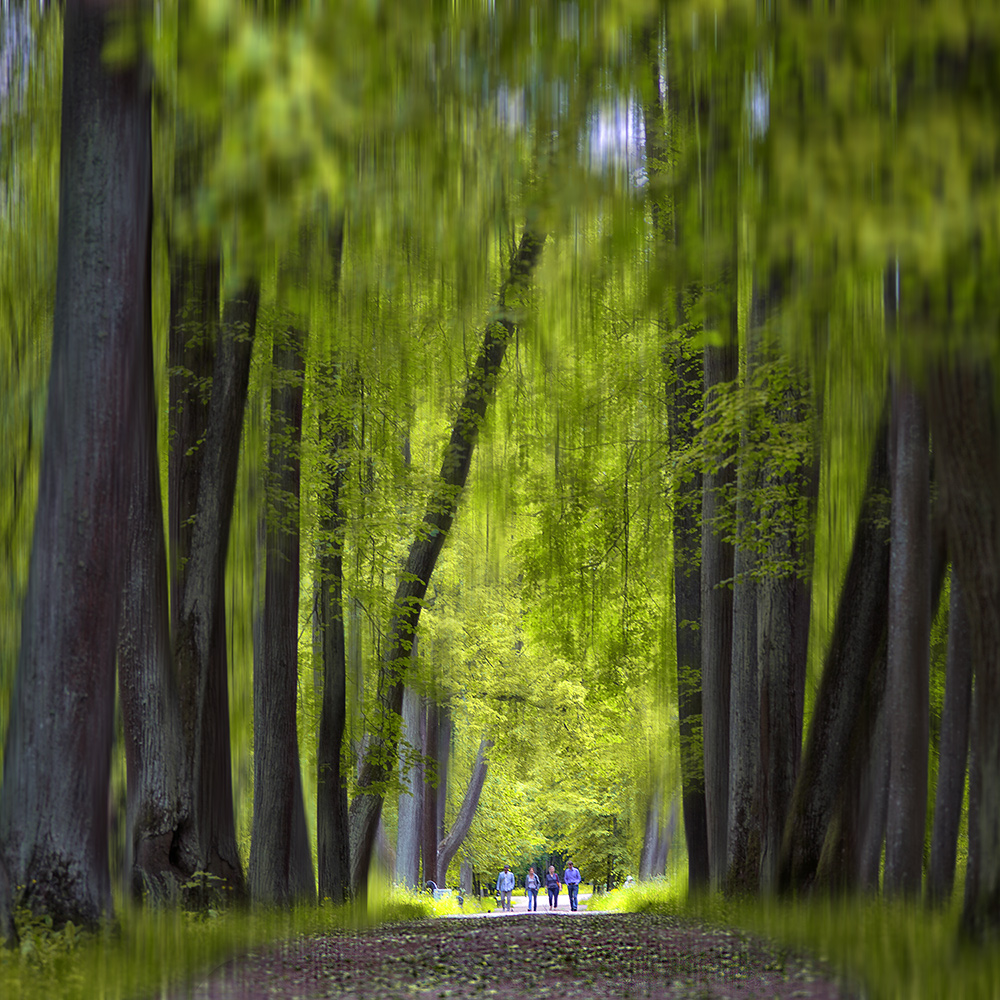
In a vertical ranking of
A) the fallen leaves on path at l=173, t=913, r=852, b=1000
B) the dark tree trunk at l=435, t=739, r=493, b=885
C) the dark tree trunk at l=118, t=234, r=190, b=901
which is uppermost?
the dark tree trunk at l=118, t=234, r=190, b=901

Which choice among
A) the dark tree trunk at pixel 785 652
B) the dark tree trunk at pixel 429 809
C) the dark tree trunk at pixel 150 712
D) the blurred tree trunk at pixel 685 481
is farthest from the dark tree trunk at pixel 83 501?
the dark tree trunk at pixel 429 809

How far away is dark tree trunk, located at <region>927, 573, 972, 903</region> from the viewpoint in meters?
11.5

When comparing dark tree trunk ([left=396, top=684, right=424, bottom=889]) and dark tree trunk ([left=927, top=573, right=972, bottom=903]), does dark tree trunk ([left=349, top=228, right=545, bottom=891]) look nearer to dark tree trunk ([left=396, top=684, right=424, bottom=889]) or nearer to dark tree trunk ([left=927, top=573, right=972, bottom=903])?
dark tree trunk ([left=927, top=573, right=972, bottom=903])

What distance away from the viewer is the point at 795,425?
11.6 metres

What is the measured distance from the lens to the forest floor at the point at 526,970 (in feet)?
21.3

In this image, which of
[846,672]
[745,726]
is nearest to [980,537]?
[846,672]

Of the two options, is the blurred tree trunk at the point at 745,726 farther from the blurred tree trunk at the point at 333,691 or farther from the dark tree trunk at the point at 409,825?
the dark tree trunk at the point at 409,825

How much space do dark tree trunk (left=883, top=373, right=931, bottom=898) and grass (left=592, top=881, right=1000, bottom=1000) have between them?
0.78 meters

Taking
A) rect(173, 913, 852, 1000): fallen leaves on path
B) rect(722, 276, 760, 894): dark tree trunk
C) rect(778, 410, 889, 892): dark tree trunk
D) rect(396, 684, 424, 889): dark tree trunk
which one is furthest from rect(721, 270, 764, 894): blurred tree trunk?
rect(396, 684, 424, 889): dark tree trunk

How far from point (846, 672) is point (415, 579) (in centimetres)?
752

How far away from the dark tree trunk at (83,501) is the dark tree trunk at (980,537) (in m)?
4.76

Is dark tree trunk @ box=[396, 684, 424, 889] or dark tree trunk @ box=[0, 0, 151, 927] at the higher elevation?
dark tree trunk @ box=[0, 0, 151, 927]

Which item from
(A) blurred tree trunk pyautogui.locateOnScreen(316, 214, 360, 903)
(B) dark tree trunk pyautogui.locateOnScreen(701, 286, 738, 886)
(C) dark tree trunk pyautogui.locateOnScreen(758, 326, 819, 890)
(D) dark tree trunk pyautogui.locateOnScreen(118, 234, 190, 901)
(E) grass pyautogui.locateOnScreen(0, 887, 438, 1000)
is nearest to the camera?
(E) grass pyautogui.locateOnScreen(0, 887, 438, 1000)

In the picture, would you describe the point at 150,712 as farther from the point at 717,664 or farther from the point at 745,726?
the point at 717,664
